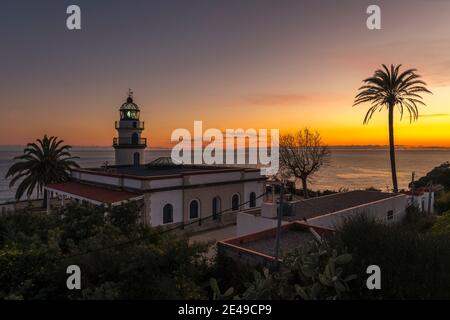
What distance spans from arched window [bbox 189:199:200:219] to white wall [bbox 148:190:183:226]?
96 cm

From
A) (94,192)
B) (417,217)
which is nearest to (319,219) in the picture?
(417,217)

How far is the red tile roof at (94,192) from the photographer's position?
21520 mm

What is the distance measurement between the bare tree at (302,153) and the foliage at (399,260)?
1174 inches

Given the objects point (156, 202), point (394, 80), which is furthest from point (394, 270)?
point (394, 80)

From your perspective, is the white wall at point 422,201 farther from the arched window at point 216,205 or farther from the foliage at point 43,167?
the foliage at point 43,167

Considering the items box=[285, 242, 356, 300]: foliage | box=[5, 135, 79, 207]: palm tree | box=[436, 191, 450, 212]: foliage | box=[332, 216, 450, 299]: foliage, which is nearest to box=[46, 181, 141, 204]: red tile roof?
box=[5, 135, 79, 207]: palm tree

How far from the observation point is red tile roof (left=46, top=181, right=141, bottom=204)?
2152cm

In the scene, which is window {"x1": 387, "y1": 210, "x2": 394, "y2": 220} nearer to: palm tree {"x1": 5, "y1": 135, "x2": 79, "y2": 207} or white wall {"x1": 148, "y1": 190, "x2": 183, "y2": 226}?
white wall {"x1": 148, "y1": 190, "x2": 183, "y2": 226}

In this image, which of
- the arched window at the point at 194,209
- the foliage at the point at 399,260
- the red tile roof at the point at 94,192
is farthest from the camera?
the arched window at the point at 194,209

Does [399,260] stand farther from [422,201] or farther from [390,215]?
[422,201]

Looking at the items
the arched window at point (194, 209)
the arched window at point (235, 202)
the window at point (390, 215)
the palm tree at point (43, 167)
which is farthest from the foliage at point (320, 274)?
the palm tree at point (43, 167)

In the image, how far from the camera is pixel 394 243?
883 cm

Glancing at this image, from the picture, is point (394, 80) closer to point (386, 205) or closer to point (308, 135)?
point (386, 205)
